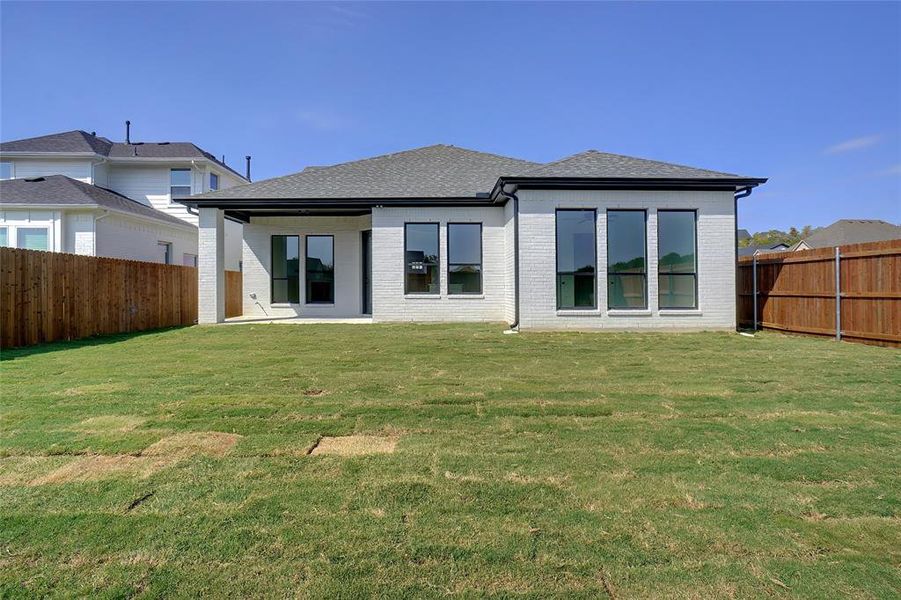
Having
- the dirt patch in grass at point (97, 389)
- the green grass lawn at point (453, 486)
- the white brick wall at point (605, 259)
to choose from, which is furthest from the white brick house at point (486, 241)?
the dirt patch in grass at point (97, 389)

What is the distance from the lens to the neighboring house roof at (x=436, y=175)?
11219 mm

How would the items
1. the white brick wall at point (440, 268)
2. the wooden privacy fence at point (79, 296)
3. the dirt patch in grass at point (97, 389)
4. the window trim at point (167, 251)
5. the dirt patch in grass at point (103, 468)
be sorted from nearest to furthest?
1. the dirt patch in grass at point (103, 468)
2. the dirt patch in grass at point (97, 389)
3. the wooden privacy fence at point (79, 296)
4. the white brick wall at point (440, 268)
5. the window trim at point (167, 251)

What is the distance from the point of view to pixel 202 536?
2287mm

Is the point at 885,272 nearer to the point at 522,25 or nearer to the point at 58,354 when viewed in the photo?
the point at 522,25

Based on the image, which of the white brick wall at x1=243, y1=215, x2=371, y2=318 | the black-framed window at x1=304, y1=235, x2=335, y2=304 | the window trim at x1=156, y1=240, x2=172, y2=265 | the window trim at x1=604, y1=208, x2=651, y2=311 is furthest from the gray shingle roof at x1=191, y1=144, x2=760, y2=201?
the window trim at x1=156, y1=240, x2=172, y2=265

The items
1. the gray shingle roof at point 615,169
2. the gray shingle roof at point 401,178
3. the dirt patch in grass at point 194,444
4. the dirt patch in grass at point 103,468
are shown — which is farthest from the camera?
the gray shingle roof at point 401,178

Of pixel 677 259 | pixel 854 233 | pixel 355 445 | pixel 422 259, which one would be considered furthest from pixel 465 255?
pixel 854 233

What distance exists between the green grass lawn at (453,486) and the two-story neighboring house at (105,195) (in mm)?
12484

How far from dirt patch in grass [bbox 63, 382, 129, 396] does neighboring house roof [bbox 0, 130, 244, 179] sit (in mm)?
18669

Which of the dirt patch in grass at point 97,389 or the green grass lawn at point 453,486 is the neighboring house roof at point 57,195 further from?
the dirt patch in grass at point 97,389

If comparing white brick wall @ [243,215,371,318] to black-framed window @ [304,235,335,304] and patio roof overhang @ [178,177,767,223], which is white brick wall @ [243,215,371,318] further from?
patio roof overhang @ [178,177,767,223]

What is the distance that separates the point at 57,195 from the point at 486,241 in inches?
582

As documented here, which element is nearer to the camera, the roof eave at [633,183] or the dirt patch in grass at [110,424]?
the dirt patch in grass at [110,424]

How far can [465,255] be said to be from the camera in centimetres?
1306
